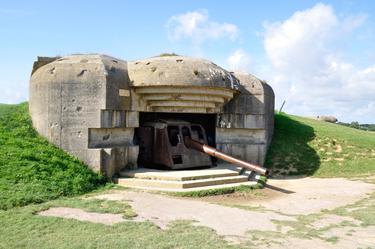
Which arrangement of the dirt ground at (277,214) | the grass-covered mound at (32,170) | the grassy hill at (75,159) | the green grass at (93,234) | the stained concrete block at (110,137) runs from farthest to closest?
the stained concrete block at (110,137), the grassy hill at (75,159), the grass-covered mound at (32,170), the dirt ground at (277,214), the green grass at (93,234)

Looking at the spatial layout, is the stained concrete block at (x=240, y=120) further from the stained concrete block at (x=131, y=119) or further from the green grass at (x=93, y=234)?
the green grass at (x=93, y=234)

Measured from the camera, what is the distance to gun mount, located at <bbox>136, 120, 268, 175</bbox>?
1135cm

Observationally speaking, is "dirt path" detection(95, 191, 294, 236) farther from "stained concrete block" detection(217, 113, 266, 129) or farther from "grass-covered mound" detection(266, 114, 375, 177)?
"grass-covered mound" detection(266, 114, 375, 177)

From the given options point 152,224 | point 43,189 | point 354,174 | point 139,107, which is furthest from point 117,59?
point 354,174

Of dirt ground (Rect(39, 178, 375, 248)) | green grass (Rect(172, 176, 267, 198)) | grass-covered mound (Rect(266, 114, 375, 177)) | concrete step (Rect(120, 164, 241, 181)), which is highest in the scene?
grass-covered mound (Rect(266, 114, 375, 177))

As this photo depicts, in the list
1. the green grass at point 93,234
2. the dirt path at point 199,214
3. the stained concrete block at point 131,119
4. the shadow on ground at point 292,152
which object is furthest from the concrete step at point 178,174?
the green grass at point 93,234

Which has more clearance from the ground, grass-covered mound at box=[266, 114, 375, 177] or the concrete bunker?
the concrete bunker

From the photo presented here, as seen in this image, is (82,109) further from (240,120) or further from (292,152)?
(292,152)

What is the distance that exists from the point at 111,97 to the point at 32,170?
2.85 meters

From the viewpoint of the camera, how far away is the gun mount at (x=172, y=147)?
11.4 m

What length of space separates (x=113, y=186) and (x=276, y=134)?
815cm

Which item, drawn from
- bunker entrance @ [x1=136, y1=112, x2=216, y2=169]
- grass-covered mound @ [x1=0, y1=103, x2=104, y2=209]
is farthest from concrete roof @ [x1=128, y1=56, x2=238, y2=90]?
grass-covered mound @ [x1=0, y1=103, x2=104, y2=209]

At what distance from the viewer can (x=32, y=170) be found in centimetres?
868

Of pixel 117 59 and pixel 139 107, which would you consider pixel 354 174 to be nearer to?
pixel 139 107
